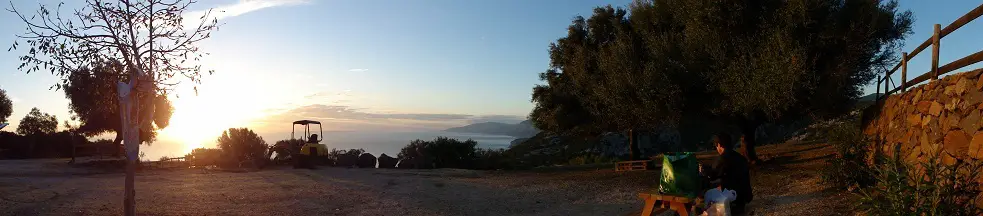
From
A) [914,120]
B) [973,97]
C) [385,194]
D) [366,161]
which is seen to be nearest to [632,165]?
[385,194]

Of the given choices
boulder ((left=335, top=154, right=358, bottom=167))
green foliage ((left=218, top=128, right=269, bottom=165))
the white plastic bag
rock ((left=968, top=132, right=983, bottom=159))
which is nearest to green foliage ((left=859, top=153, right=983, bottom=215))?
rock ((left=968, top=132, right=983, bottom=159))

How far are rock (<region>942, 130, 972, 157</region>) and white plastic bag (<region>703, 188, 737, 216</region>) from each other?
10.5 feet

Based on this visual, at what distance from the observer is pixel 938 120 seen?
8336 mm

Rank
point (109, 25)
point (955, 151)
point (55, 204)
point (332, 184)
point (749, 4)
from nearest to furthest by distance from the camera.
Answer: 1. point (955, 151)
2. point (109, 25)
3. point (55, 204)
4. point (749, 4)
5. point (332, 184)

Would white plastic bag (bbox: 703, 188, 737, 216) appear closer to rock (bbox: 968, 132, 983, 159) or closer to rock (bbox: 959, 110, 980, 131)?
rock (bbox: 968, 132, 983, 159)

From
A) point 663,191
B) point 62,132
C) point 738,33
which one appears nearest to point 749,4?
point 738,33

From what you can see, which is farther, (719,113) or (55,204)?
(719,113)

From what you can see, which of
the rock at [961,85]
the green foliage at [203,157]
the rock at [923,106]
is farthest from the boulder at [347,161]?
the rock at [961,85]

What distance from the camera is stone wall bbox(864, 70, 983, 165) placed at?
718 centimetres

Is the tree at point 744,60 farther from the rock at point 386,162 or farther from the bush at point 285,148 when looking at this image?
the bush at point 285,148

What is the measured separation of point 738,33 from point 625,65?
3548 mm

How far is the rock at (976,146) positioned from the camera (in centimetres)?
675

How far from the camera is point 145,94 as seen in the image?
7.87 meters

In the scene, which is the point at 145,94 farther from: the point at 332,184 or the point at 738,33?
the point at 738,33
